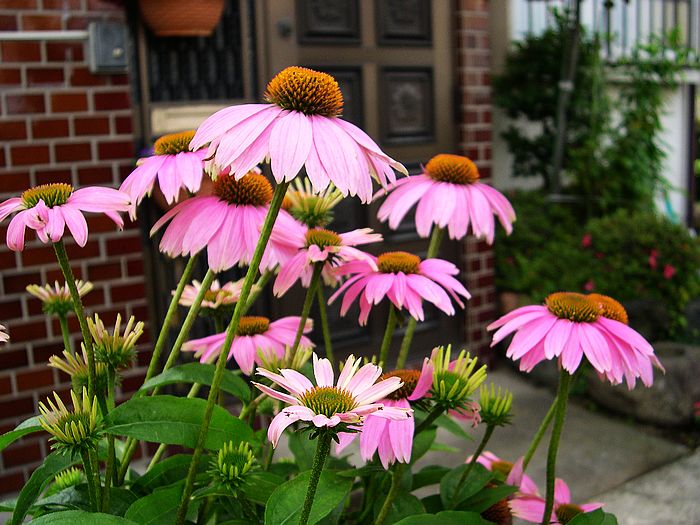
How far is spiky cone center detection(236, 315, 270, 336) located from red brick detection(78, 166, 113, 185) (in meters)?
1.99

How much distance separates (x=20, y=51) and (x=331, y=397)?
235 centimetres

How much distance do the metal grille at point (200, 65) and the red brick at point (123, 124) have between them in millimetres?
278

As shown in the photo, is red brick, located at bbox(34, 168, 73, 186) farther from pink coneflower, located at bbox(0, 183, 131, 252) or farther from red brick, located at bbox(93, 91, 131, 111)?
pink coneflower, located at bbox(0, 183, 131, 252)

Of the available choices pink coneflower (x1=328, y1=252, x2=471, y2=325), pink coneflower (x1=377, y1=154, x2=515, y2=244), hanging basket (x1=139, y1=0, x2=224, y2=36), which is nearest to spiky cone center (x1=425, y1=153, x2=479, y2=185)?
pink coneflower (x1=377, y1=154, x2=515, y2=244)

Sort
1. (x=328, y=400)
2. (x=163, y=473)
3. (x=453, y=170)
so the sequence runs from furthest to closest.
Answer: (x=453, y=170) → (x=163, y=473) → (x=328, y=400)

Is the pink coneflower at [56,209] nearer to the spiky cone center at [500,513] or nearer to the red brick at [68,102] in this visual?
the spiky cone center at [500,513]

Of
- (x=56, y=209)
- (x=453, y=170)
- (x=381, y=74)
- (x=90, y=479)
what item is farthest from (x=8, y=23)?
(x=90, y=479)

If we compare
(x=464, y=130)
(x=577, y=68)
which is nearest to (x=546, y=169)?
(x=577, y=68)

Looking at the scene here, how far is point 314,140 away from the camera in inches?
26.2

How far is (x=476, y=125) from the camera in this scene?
3938mm

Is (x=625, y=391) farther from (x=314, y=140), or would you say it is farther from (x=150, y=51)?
(x=314, y=140)

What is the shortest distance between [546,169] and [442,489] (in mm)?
3958

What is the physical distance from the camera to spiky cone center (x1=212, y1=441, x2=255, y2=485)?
69 cm

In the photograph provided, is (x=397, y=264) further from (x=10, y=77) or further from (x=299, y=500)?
(x=10, y=77)
